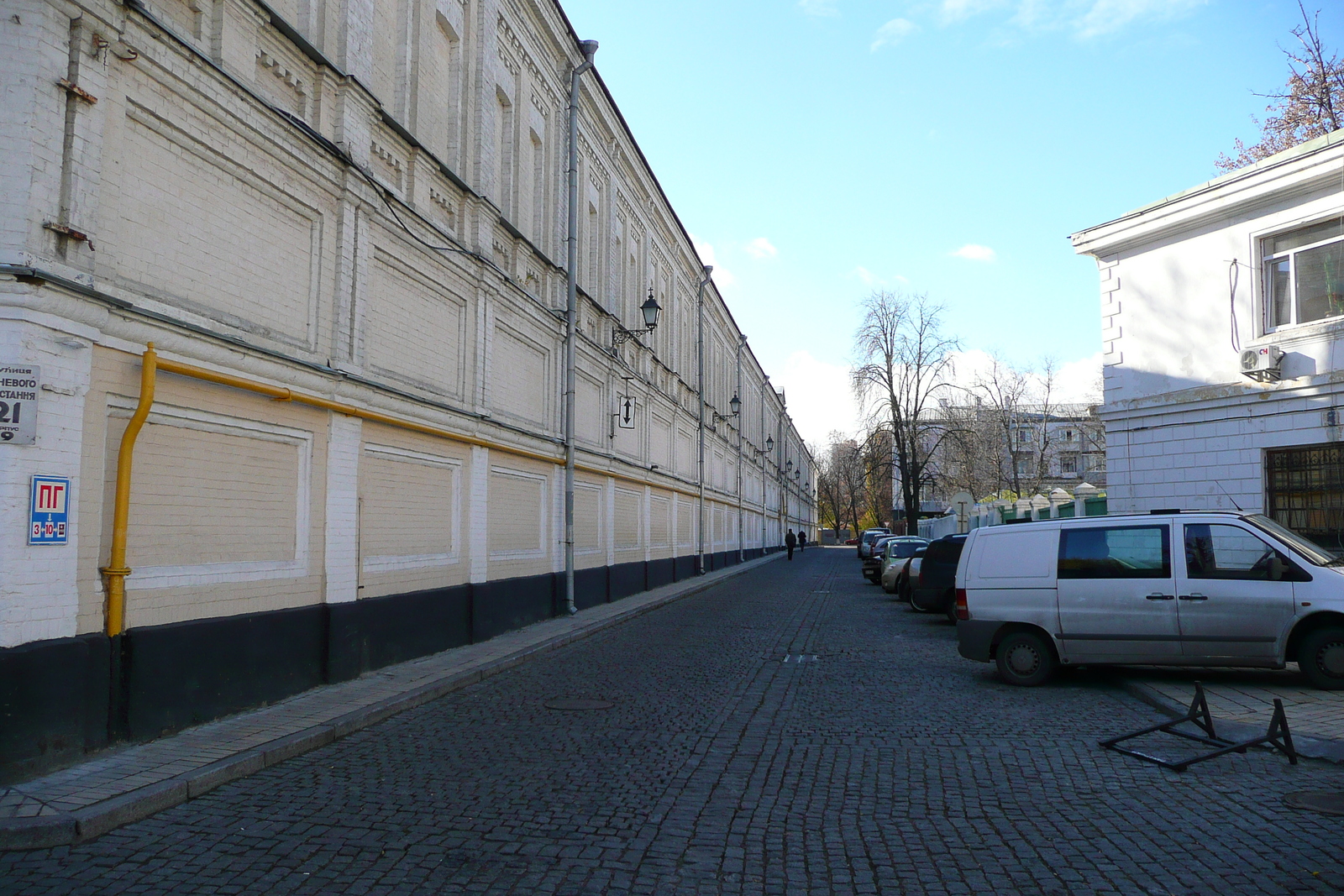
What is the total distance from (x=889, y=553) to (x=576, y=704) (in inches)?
745

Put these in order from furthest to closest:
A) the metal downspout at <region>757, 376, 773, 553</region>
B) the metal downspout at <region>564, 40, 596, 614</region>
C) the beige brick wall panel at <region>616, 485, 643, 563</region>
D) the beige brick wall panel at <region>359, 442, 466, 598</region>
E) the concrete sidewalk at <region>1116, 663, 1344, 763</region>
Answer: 1. the metal downspout at <region>757, 376, 773, 553</region>
2. the beige brick wall panel at <region>616, 485, 643, 563</region>
3. the metal downspout at <region>564, 40, 596, 614</region>
4. the beige brick wall panel at <region>359, 442, 466, 598</region>
5. the concrete sidewalk at <region>1116, 663, 1344, 763</region>

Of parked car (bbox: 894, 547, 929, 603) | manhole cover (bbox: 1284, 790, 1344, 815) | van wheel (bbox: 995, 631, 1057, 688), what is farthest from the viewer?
parked car (bbox: 894, 547, 929, 603)

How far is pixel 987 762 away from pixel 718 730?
2.22 meters

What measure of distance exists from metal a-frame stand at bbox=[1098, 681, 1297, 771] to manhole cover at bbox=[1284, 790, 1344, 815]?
2.33 ft

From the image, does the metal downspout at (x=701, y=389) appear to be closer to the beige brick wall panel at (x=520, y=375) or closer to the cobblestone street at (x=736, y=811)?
the beige brick wall panel at (x=520, y=375)

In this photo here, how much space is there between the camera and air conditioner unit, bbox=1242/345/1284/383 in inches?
595

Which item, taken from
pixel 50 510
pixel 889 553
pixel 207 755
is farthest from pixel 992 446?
pixel 50 510

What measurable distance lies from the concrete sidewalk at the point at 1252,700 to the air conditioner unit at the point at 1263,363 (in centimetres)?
606

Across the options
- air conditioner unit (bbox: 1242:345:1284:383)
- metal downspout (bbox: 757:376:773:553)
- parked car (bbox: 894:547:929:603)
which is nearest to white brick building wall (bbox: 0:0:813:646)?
parked car (bbox: 894:547:929:603)

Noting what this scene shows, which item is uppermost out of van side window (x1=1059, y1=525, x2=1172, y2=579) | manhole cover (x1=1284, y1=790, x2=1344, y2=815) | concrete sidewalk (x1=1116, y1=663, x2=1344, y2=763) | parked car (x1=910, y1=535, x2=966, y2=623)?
van side window (x1=1059, y1=525, x2=1172, y2=579)

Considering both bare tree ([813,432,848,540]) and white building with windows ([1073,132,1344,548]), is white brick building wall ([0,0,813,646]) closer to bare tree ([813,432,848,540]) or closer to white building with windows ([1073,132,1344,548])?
white building with windows ([1073,132,1344,548])

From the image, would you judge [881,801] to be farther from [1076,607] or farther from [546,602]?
[546,602]

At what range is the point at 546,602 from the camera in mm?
17359

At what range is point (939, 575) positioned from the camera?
1834 cm
